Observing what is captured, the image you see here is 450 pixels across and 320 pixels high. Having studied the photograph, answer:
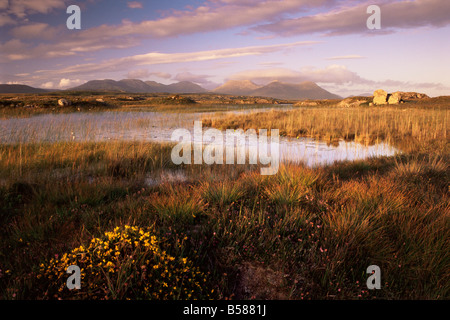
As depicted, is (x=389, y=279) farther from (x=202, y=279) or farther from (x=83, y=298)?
(x=83, y=298)

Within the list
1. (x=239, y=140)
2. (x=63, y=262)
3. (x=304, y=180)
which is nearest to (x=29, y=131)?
(x=239, y=140)

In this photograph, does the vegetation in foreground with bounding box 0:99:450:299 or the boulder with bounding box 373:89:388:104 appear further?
the boulder with bounding box 373:89:388:104

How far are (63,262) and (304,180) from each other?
4219mm

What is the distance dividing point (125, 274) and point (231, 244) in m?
1.38

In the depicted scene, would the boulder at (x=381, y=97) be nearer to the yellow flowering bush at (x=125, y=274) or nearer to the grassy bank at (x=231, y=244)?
the grassy bank at (x=231, y=244)

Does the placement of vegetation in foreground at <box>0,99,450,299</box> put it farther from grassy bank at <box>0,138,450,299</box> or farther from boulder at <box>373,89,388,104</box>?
boulder at <box>373,89,388,104</box>

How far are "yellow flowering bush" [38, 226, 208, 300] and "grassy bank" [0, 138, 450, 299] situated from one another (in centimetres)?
1

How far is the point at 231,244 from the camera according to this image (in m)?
3.45

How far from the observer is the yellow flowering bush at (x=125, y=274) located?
261 centimetres

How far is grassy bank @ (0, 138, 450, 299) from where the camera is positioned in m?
2.77

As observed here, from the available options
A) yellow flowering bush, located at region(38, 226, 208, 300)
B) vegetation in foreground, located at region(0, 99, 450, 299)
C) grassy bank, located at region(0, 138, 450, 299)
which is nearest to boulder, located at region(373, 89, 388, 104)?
vegetation in foreground, located at region(0, 99, 450, 299)

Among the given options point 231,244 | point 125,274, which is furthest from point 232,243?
point 125,274

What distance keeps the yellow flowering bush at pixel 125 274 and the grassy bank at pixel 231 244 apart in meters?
0.01

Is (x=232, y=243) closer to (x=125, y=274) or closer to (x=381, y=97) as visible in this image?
(x=125, y=274)
